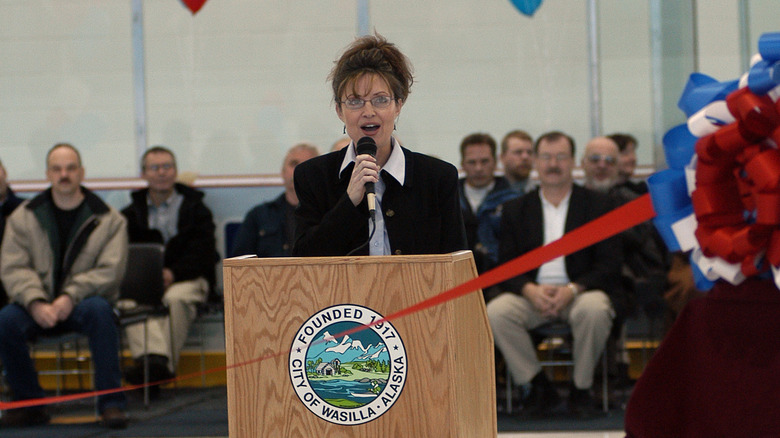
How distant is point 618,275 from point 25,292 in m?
3.03

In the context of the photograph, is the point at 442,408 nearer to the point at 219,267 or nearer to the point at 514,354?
the point at 514,354

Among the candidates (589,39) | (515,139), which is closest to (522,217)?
(515,139)

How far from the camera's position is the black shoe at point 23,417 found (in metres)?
4.54

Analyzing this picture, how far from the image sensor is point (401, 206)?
2316 millimetres

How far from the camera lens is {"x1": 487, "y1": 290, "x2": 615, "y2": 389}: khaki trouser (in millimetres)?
4441

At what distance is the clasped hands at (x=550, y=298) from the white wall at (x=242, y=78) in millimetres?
1951

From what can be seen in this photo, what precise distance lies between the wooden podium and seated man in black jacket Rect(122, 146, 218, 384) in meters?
3.54

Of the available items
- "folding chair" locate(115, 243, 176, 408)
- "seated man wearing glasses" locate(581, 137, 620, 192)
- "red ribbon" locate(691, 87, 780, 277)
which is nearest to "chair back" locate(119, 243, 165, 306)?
"folding chair" locate(115, 243, 176, 408)

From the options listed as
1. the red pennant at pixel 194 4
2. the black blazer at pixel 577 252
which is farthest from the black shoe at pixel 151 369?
the red pennant at pixel 194 4

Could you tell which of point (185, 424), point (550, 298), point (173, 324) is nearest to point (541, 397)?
point (550, 298)

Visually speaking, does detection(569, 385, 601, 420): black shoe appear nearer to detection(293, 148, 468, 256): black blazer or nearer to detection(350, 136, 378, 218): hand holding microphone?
detection(293, 148, 468, 256): black blazer

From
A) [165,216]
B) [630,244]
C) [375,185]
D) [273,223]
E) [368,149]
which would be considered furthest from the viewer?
[165,216]

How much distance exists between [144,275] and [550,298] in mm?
2376

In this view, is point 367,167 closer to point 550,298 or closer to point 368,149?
point 368,149
